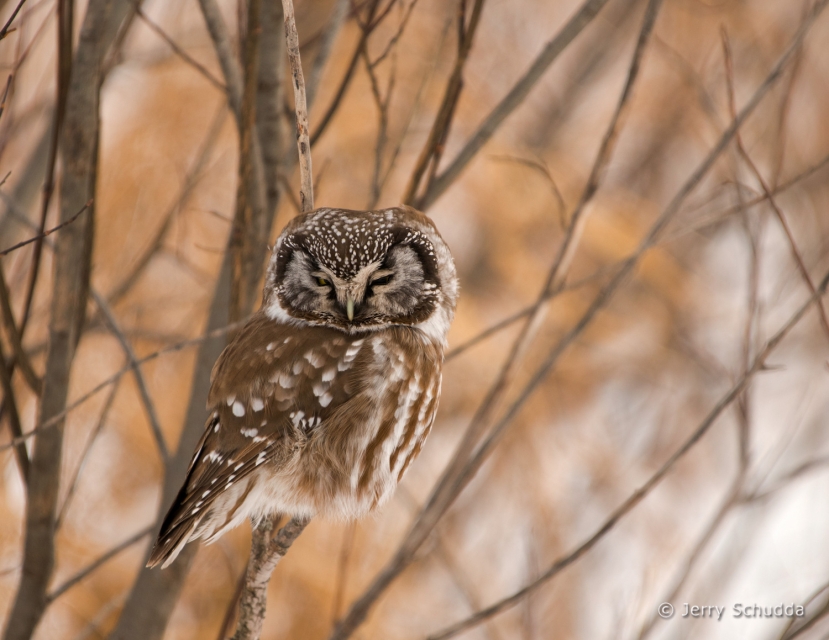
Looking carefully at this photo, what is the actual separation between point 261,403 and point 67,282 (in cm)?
61

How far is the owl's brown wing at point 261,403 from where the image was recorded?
2.30 meters

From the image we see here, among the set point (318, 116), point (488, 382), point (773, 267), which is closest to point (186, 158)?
point (318, 116)

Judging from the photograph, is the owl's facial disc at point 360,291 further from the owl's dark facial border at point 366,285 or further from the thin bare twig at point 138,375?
the thin bare twig at point 138,375

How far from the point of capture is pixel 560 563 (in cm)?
210

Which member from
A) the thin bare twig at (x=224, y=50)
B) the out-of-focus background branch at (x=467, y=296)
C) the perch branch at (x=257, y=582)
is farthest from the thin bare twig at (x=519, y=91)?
the perch branch at (x=257, y=582)

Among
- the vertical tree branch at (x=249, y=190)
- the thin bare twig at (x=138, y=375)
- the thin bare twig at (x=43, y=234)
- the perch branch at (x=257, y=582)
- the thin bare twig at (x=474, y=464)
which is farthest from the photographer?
the thin bare twig at (x=138, y=375)

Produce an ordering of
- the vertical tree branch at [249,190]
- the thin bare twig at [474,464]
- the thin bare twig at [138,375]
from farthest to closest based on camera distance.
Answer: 1. the thin bare twig at [138,375]
2. the vertical tree branch at [249,190]
3. the thin bare twig at [474,464]

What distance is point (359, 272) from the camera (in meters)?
2.29

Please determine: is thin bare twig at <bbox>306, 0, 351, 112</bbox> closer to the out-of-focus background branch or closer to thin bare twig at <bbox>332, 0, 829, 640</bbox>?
the out-of-focus background branch

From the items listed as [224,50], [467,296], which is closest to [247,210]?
[224,50]

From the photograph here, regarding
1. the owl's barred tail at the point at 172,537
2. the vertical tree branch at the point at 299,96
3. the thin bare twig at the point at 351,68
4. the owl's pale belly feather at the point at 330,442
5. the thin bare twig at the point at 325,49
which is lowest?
the owl's barred tail at the point at 172,537

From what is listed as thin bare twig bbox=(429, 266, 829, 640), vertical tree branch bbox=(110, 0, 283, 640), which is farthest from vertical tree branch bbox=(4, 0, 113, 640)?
thin bare twig bbox=(429, 266, 829, 640)

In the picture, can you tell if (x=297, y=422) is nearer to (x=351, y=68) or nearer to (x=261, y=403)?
(x=261, y=403)

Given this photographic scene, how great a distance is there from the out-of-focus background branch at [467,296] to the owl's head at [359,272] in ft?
0.35
